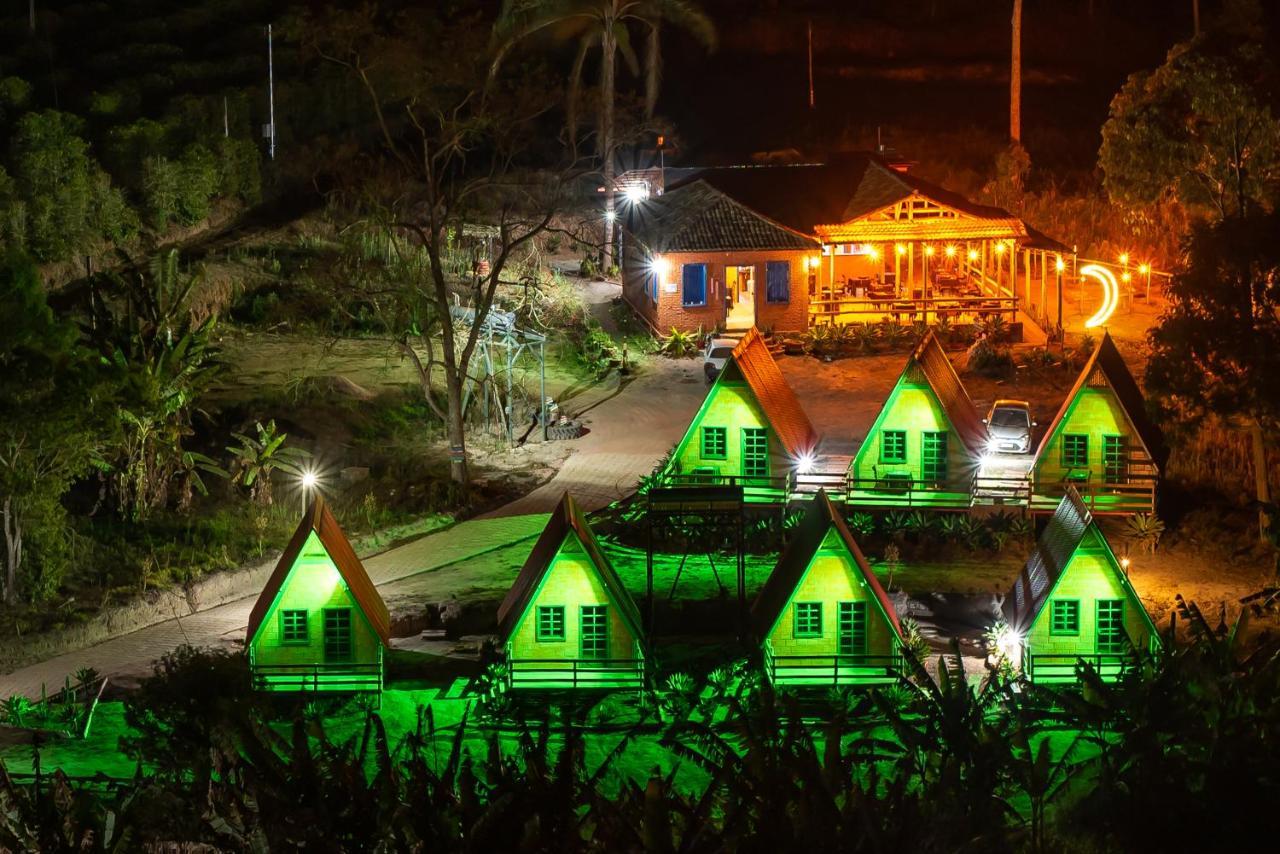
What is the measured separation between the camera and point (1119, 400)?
3288 centimetres

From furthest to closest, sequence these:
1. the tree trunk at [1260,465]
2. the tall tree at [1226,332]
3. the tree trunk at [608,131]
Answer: the tree trunk at [608,131] → the tree trunk at [1260,465] → the tall tree at [1226,332]

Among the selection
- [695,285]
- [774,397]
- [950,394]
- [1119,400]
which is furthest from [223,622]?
[695,285]

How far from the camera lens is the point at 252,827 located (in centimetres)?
1555

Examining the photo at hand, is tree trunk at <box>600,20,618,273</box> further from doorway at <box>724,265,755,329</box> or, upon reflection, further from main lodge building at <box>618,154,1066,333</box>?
doorway at <box>724,265,755,329</box>

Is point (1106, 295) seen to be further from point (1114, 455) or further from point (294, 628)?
point (294, 628)

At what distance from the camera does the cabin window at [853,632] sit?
24.5 metres

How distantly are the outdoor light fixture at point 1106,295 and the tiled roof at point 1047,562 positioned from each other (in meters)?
24.4

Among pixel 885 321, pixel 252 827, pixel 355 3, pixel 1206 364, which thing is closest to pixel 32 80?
pixel 355 3

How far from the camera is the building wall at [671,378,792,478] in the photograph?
3341cm

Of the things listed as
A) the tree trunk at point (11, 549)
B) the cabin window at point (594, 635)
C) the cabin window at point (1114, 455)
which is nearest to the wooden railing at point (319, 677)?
the cabin window at point (594, 635)

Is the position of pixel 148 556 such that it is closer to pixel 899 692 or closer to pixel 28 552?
pixel 28 552

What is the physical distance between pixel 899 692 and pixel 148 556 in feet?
43.5

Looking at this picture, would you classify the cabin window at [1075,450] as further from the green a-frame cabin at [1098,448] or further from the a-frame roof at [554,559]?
the a-frame roof at [554,559]

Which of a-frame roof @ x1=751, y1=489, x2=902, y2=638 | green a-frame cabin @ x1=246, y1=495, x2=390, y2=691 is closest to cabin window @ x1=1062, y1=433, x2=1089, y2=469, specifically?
a-frame roof @ x1=751, y1=489, x2=902, y2=638
